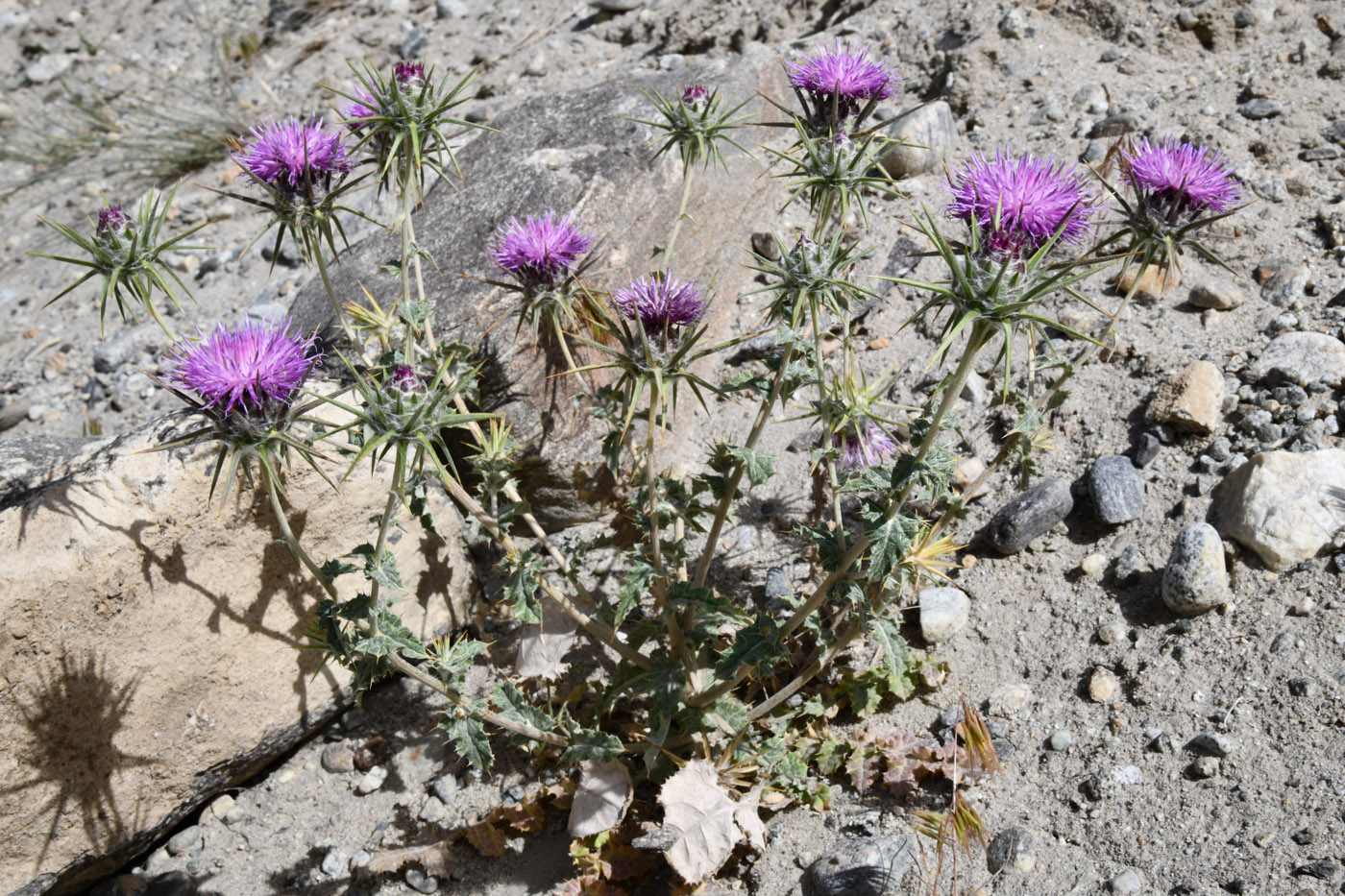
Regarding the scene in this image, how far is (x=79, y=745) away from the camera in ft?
13.0

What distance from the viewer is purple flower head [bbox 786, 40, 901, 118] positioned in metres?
3.60

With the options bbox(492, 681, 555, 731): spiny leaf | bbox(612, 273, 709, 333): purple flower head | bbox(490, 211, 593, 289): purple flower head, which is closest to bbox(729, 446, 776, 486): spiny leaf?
bbox(612, 273, 709, 333): purple flower head

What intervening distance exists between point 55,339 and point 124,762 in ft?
14.8

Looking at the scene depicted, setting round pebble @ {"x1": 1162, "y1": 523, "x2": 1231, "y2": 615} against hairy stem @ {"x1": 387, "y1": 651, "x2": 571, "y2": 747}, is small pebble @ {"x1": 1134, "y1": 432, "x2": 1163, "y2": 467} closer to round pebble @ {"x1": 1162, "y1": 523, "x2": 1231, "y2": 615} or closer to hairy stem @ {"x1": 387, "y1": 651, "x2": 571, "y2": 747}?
round pebble @ {"x1": 1162, "y1": 523, "x2": 1231, "y2": 615}

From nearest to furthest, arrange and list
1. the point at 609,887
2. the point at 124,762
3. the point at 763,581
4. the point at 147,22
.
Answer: the point at 609,887 < the point at 124,762 < the point at 763,581 < the point at 147,22

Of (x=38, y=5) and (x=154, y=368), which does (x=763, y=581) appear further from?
(x=38, y=5)

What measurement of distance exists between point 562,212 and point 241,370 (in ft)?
8.05

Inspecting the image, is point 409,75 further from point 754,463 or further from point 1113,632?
point 1113,632

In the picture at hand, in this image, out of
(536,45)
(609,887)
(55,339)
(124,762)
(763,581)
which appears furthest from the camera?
(536,45)

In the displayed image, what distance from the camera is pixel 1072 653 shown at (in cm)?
414

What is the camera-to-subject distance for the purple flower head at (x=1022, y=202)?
9.59 feet

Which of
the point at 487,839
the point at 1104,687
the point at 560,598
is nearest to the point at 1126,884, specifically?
the point at 1104,687

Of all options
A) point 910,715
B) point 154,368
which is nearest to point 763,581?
point 910,715

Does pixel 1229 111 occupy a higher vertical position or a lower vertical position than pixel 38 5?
lower
